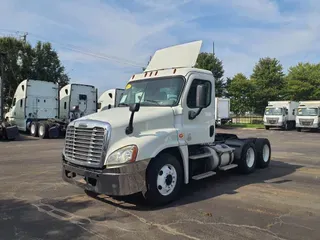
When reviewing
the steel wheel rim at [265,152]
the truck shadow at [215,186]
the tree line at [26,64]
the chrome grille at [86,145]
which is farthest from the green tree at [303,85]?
the chrome grille at [86,145]

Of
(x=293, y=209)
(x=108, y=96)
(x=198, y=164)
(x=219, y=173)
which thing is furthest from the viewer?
(x=108, y=96)

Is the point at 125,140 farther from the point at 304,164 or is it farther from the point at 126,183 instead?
the point at 304,164

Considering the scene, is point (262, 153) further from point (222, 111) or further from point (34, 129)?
point (222, 111)

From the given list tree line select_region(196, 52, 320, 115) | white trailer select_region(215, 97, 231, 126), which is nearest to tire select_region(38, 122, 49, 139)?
white trailer select_region(215, 97, 231, 126)

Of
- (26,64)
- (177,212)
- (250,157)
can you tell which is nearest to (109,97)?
(26,64)

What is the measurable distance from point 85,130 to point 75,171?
0.80 metres

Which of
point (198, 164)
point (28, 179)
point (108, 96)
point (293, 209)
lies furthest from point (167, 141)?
point (108, 96)

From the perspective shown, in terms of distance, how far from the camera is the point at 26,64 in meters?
34.7

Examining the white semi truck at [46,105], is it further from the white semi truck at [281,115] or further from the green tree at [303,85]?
the green tree at [303,85]

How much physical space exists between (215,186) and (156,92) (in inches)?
103

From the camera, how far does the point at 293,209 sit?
5609 millimetres

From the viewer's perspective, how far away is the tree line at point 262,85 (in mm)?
43750

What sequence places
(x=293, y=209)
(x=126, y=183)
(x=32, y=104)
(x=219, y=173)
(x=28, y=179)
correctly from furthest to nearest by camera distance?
(x=32, y=104)
(x=219, y=173)
(x=28, y=179)
(x=293, y=209)
(x=126, y=183)

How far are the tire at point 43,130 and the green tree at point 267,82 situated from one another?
31.1m
